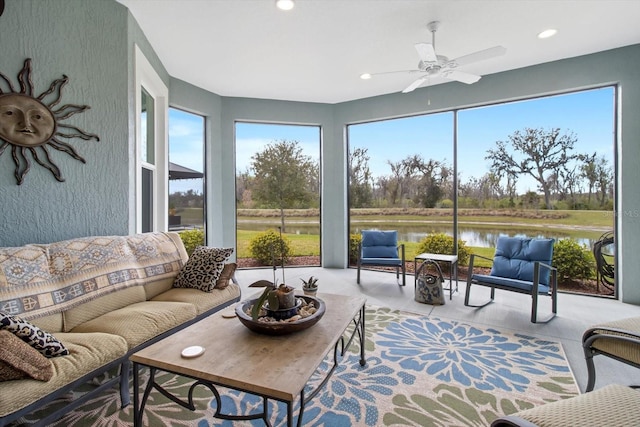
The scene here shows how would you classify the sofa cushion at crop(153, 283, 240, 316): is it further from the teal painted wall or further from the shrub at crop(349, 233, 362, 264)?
the shrub at crop(349, 233, 362, 264)

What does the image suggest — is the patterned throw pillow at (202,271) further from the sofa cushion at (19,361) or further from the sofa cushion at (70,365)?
the sofa cushion at (19,361)

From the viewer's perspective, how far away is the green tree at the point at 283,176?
18.3ft

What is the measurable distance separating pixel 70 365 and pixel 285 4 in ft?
10.3

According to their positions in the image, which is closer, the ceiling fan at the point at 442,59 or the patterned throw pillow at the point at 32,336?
the patterned throw pillow at the point at 32,336

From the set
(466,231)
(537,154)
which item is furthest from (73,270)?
(537,154)

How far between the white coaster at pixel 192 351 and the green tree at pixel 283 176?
4156 mm

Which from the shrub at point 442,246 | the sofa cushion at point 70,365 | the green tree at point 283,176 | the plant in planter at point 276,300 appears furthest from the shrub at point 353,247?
the sofa cushion at point 70,365

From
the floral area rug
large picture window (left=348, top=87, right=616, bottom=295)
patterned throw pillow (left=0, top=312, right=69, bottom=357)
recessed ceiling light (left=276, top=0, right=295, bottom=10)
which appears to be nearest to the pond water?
large picture window (left=348, top=87, right=616, bottom=295)

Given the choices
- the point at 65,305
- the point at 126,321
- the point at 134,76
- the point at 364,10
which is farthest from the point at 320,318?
the point at 134,76

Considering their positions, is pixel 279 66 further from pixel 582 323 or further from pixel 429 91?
pixel 582 323

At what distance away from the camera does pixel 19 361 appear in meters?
1.39

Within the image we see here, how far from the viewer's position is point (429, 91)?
486 cm

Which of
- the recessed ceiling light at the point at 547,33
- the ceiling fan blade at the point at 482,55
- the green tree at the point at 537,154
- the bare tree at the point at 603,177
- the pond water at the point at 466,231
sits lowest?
the pond water at the point at 466,231

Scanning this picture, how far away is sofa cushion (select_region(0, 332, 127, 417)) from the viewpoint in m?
1.31
